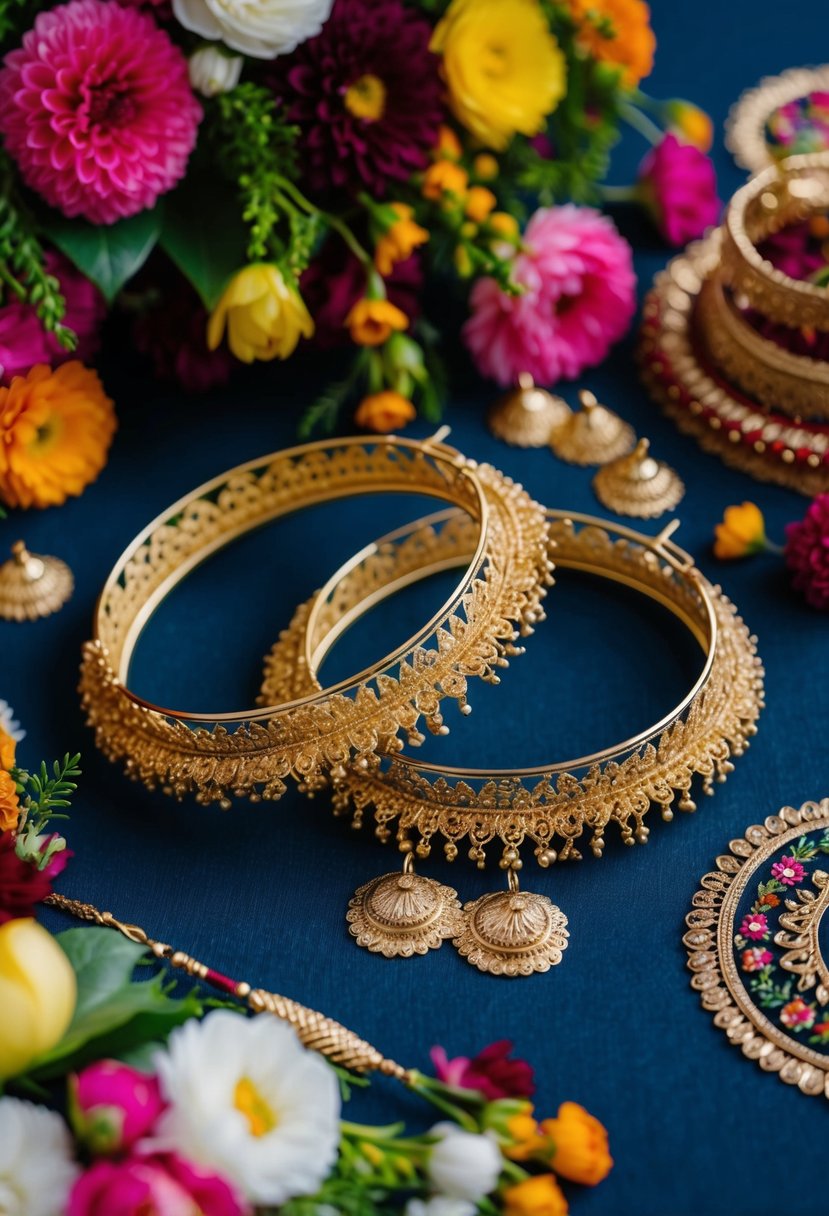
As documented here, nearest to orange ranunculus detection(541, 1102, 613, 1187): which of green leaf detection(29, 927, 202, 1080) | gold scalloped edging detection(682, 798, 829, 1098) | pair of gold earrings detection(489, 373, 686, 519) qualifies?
gold scalloped edging detection(682, 798, 829, 1098)

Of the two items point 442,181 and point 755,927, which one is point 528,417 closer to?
point 442,181

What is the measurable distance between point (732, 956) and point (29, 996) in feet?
1.78

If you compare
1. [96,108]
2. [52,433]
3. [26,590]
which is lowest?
[26,590]

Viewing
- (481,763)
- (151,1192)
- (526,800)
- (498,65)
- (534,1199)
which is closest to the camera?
(151,1192)

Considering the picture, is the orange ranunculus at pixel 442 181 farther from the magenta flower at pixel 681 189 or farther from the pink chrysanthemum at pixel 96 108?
the magenta flower at pixel 681 189

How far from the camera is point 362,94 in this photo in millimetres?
1421

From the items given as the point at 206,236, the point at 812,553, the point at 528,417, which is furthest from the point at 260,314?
the point at 812,553

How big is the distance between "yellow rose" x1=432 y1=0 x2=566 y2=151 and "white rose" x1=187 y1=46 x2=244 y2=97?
23cm

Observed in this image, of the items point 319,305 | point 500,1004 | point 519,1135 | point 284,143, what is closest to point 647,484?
point 319,305

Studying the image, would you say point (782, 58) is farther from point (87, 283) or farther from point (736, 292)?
point (87, 283)

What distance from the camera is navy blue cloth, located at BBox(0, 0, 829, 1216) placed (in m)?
1.05

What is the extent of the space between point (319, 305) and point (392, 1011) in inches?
29.7

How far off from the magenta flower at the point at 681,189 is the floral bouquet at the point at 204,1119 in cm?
115

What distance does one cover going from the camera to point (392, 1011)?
1.13 m
